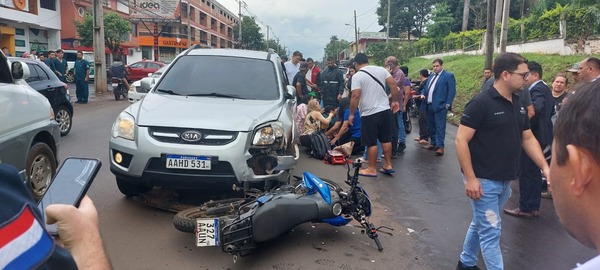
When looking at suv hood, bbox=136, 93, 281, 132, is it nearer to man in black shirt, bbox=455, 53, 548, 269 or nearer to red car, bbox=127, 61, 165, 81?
man in black shirt, bbox=455, 53, 548, 269

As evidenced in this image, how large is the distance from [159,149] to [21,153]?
150cm

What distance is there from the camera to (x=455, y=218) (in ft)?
16.9

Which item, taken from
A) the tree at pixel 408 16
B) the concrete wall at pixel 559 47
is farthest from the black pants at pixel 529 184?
the tree at pixel 408 16

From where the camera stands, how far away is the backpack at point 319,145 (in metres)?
8.07

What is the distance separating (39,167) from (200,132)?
2.08 m

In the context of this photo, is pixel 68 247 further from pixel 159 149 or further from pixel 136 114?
pixel 136 114

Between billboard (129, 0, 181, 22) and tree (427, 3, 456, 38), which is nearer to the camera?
Answer: tree (427, 3, 456, 38)

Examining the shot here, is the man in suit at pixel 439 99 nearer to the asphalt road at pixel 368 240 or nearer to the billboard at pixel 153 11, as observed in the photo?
the asphalt road at pixel 368 240

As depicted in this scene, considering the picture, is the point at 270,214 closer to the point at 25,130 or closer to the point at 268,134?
the point at 268,134

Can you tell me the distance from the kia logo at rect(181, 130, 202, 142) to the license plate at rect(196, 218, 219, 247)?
1.04 metres

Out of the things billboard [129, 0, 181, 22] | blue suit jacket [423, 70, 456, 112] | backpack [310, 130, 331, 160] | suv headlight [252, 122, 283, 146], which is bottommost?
backpack [310, 130, 331, 160]

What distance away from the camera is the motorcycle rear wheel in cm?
391

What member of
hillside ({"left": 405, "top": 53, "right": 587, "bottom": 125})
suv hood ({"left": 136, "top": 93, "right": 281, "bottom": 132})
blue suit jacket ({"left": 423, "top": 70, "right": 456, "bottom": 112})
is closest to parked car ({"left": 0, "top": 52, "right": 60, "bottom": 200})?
suv hood ({"left": 136, "top": 93, "right": 281, "bottom": 132})

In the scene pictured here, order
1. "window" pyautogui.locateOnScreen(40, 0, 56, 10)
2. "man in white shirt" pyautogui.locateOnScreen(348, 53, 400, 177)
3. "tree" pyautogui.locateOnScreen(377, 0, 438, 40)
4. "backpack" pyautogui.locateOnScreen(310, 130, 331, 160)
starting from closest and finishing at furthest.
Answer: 1. "man in white shirt" pyautogui.locateOnScreen(348, 53, 400, 177)
2. "backpack" pyautogui.locateOnScreen(310, 130, 331, 160)
3. "window" pyautogui.locateOnScreen(40, 0, 56, 10)
4. "tree" pyautogui.locateOnScreen(377, 0, 438, 40)
